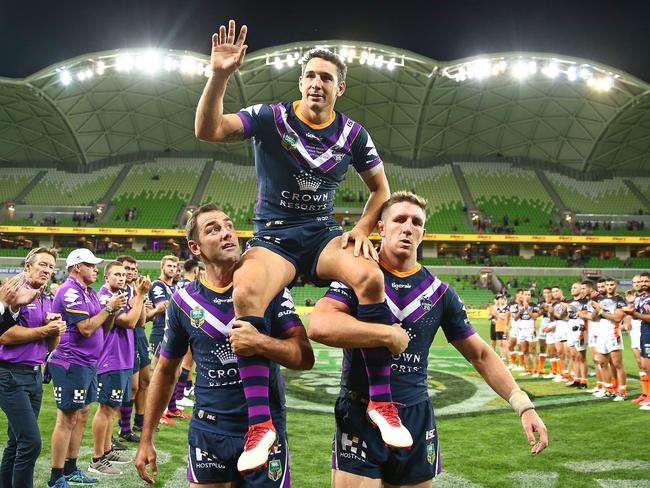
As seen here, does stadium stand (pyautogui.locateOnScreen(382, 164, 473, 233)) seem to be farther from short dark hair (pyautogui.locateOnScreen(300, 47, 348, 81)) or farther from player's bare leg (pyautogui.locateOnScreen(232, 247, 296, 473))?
player's bare leg (pyautogui.locateOnScreen(232, 247, 296, 473))

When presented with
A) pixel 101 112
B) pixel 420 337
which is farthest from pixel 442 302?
pixel 101 112

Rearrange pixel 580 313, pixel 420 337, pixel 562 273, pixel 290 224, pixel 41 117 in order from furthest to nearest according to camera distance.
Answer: pixel 41 117 < pixel 562 273 < pixel 580 313 < pixel 290 224 < pixel 420 337

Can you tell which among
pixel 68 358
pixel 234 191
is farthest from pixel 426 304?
pixel 234 191

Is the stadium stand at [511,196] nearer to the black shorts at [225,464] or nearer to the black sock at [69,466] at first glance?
A: the black sock at [69,466]

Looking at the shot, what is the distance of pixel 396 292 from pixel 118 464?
503cm

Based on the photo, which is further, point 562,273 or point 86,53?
point 562,273

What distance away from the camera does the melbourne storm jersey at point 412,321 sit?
3.65m

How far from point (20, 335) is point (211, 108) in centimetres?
329

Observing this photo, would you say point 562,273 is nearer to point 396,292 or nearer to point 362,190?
point 362,190

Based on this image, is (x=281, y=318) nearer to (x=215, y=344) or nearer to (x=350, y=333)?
(x=215, y=344)

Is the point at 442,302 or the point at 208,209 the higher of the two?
the point at 208,209

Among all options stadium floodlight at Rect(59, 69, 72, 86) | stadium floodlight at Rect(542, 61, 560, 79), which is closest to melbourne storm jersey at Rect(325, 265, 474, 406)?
stadium floodlight at Rect(542, 61, 560, 79)

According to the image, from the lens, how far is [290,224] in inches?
159

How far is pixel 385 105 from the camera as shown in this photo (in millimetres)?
49125
